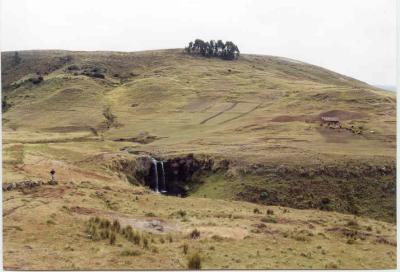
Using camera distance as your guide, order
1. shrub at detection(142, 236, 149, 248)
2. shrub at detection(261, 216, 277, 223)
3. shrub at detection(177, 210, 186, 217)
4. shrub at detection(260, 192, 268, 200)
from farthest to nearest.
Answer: shrub at detection(260, 192, 268, 200) → shrub at detection(177, 210, 186, 217) → shrub at detection(261, 216, 277, 223) → shrub at detection(142, 236, 149, 248)

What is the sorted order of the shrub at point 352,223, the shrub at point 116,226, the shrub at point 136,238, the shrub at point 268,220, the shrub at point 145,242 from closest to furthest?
the shrub at point 145,242, the shrub at point 136,238, the shrub at point 116,226, the shrub at point 268,220, the shrub at point 352,223

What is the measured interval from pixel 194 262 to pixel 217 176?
32993 mm

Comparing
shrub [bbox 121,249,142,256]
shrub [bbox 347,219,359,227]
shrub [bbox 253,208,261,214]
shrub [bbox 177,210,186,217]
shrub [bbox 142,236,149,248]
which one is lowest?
shrub [bbox 253,208,261,214]

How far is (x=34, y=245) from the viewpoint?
23547 millimetres

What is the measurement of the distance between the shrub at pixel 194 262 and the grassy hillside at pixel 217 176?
68 centimetres

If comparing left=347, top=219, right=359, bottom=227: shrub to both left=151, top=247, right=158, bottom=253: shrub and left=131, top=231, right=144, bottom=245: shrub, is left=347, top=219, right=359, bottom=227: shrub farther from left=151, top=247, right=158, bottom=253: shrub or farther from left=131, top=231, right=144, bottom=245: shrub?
left=151, top=247, right=158, bottom=253: shrub

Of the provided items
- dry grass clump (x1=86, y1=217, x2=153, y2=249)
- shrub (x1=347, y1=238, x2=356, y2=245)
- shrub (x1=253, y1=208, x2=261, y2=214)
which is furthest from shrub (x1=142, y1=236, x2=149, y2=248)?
shrub (x1=253, y1=208, x2=261, y2=214)

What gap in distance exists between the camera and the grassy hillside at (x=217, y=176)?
25.1 m

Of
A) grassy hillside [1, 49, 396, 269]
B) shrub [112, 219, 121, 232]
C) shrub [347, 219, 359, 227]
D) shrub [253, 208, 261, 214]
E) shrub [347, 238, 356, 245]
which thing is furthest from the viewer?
shrub [253, 208, 261, 214]

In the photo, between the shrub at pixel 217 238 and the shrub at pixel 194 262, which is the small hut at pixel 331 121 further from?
the shrub at pixel 194 262

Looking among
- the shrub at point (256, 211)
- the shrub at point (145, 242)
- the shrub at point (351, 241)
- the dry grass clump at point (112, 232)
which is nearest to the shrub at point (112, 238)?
the dry grass clump at point (112, 232)

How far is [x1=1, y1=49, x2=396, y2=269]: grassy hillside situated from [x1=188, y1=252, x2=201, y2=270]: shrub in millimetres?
→ 677

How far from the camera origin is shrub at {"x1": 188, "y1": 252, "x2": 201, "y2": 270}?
21.8m

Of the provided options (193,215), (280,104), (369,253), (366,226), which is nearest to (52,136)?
(280,104)
